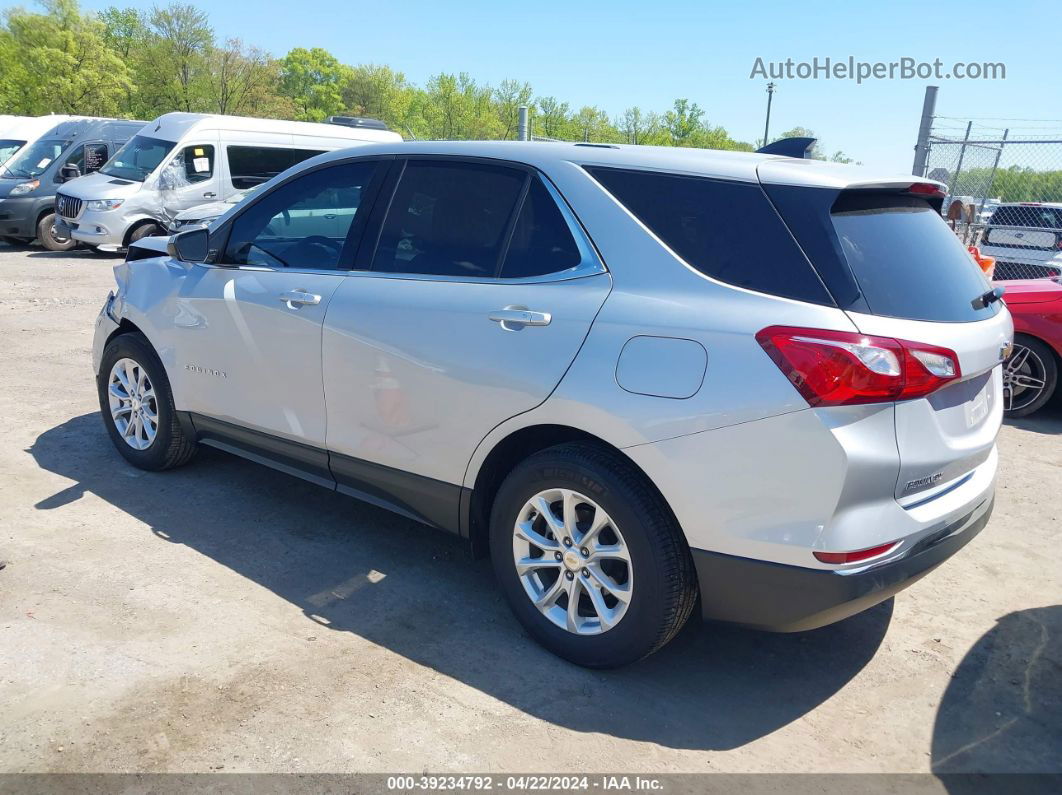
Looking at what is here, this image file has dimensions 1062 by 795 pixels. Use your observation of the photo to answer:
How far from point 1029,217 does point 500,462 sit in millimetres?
12842

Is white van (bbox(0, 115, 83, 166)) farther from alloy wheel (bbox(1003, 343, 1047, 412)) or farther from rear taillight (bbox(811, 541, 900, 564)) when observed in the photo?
rear taillight (bbox(811, 541, 900, 564))

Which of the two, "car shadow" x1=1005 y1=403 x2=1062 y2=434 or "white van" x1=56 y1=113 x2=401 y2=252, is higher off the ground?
"white van" x1=56 y1=113 x2=401 y2=252

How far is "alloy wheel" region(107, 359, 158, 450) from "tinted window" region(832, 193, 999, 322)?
3.71 metres

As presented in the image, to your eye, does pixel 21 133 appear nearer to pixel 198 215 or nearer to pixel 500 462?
pixel 198 215

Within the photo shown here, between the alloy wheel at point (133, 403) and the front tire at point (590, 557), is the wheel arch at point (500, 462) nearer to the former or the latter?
the front tire at point (590, 557)

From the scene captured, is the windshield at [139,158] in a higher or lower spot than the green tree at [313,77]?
lower

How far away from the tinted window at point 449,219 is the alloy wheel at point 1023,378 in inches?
204

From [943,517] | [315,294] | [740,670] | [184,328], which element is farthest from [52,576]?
[943,517]

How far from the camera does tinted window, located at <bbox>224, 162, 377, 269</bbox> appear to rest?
3955 mm

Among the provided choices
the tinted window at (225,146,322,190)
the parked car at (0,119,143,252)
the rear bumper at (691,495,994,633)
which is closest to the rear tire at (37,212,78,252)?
the parked car at (0,119,143,252)

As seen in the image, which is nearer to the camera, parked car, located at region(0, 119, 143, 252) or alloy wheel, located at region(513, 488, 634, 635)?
alloy wheel, located at region(513, 488, 634, 635)

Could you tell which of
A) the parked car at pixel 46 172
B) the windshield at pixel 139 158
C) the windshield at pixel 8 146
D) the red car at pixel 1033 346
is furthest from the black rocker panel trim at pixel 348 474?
the windshield at pixel 8 146

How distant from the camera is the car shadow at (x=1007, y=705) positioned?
279 cm

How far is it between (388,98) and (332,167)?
6924cm
